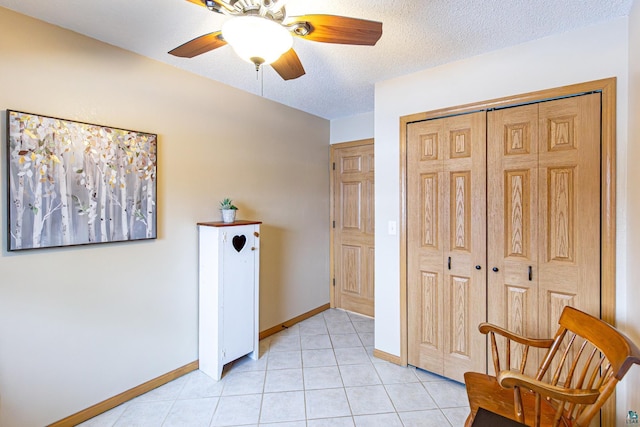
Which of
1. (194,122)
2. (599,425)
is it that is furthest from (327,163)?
(599,425)

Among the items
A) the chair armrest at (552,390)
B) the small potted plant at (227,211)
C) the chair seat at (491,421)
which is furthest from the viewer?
the small potted plant at (227,211)

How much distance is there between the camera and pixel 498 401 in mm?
1455

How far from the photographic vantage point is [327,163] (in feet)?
12.5

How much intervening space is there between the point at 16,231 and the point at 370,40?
2031 millimetres

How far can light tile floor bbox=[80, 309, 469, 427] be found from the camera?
1.88 metres

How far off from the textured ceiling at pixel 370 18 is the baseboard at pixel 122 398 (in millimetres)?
2301

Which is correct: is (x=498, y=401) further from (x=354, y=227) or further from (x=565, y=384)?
(x=354, y=227)

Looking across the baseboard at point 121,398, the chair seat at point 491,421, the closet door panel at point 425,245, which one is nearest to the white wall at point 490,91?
the closet door panel at point 425,245

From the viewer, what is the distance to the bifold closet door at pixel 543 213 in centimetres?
176

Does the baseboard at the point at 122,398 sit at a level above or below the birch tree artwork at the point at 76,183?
below

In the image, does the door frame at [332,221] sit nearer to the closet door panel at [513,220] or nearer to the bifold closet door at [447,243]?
the bifold closet door at [447,243]

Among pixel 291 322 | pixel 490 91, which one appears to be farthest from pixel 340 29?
pixel 291 322

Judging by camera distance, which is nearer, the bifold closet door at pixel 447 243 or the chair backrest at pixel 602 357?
the chair backrest at pixel 602 357

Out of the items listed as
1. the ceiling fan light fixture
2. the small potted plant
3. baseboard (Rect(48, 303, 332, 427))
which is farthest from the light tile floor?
the ceiling fan light fixture
